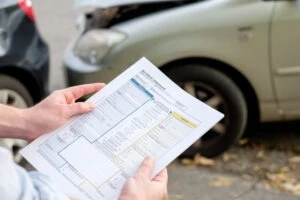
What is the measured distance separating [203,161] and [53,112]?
2.79m

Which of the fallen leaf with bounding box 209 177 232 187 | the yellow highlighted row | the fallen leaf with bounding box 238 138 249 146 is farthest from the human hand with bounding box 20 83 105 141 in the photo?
the fallen leaf with bounding box 238 138 249 146

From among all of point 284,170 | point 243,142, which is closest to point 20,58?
point 243,142

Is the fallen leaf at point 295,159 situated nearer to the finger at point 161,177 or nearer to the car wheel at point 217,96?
the car wheel at point 217,96

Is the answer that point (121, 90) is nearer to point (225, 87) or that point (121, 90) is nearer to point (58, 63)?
point (225, 87)

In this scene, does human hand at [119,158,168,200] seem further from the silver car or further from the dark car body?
the dark car body

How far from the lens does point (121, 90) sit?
1.88 metres

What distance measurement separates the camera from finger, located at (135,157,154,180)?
64.5 inches

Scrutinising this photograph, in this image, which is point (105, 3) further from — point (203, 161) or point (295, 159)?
point (295, 159)

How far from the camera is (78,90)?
1955 millimetres

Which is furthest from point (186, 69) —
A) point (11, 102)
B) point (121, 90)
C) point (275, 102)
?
point (121, 90)

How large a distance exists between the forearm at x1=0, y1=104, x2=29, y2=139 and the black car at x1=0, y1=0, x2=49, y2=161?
2.43 meters

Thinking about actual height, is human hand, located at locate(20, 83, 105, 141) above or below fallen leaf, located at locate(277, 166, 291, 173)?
above

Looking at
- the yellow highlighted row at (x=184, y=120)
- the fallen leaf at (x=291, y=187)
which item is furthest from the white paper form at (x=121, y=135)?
the fallen leaf at (x=291, y=187)

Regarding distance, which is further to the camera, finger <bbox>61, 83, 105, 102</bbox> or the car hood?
the car hood
